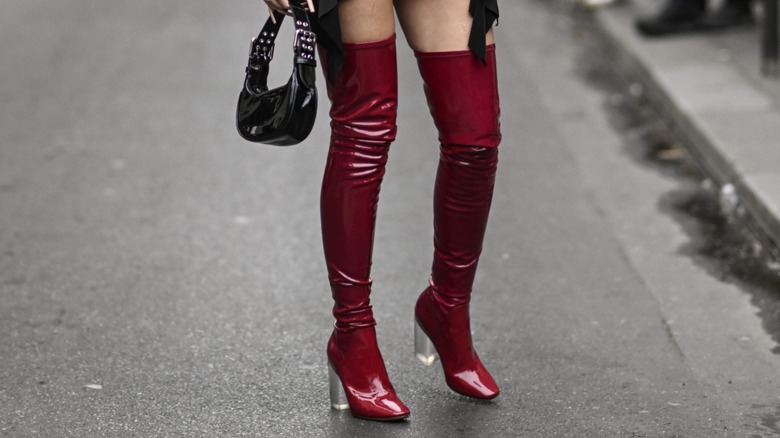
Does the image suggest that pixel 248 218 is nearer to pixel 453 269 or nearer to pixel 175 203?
pixel 175 203

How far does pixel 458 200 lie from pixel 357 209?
0.89 ft

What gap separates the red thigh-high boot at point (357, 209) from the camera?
3.21 m

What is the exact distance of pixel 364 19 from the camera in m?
3.16

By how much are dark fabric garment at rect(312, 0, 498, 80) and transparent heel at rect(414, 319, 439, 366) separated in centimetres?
81

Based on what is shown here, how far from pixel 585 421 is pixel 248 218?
232 centimetres

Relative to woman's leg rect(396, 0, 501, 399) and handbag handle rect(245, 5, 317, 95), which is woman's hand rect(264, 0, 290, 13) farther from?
woman's leg rect(396, 0, 501, 399)

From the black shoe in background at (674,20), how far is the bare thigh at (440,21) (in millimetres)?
5494

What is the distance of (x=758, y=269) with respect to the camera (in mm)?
4832

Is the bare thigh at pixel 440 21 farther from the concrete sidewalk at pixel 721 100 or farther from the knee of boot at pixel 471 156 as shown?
the concrete sidewalk at pixel 721 100

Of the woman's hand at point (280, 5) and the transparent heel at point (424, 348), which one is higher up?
the woman's hand at point (280, 5)

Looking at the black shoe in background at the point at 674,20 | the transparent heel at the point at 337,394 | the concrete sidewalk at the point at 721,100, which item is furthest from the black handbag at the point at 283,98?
the black shoe in background at the point at 674,20

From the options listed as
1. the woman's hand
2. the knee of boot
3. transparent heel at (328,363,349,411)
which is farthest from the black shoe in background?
the woman's hand

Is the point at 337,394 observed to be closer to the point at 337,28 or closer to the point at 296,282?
the point at 337,28

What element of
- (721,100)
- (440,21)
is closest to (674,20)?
(721,100)
